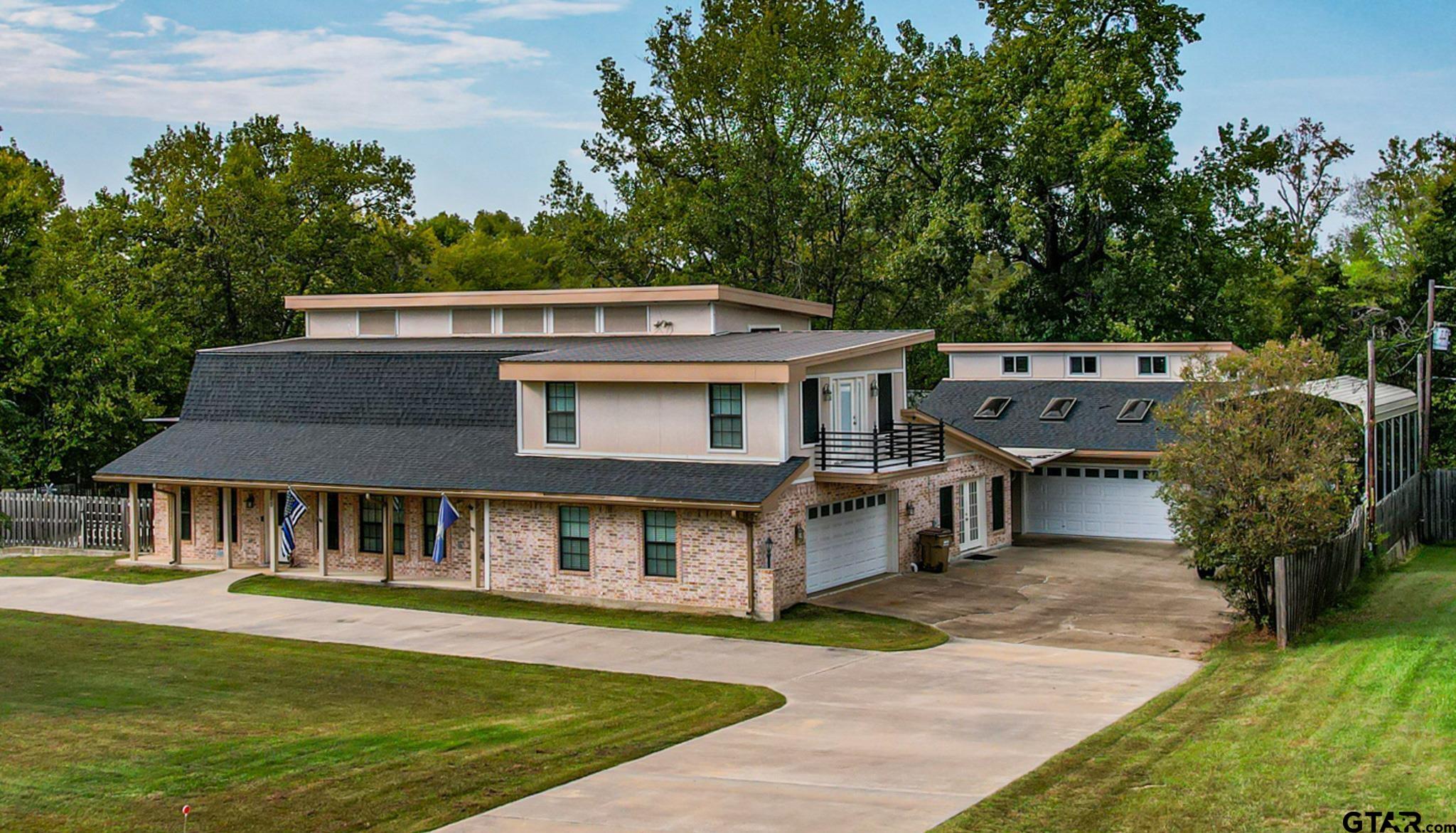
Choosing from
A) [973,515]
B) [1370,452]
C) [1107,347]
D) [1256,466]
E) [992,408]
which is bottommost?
[973,515]

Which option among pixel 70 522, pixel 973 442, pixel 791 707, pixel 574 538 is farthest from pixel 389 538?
pixel 791 707

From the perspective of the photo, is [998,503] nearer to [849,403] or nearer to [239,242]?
[849,403]

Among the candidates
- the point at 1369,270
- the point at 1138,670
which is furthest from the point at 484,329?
the point at 1369,270

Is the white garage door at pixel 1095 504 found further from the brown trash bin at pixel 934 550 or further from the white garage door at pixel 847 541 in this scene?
the white garage door at pixel 847 541

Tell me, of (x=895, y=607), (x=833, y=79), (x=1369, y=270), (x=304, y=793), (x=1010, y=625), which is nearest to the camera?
(x=304, y=793)

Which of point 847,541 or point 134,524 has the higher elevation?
point 134,524

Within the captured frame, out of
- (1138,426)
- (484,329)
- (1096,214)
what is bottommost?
(1138,426)

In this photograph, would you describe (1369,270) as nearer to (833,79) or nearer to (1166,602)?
(833,79)

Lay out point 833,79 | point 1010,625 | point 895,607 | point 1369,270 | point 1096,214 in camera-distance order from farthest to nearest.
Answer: point 1369,270
point 833,79
point 1096,214
point 895,607
point 1010,625
